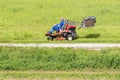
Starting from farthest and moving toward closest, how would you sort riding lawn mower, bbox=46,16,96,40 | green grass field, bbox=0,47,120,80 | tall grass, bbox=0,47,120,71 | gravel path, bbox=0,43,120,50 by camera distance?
riding lawn mower, bbox=46,16,96,40, gravel path, bbox=0,43,120,50, tall grass, bbox=0,47,120,71, green grass field, bbox=0,47,120,80

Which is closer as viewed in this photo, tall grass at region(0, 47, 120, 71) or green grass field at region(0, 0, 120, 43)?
tall grass at region(0, 47, 120, 71)

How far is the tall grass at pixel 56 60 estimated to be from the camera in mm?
18062

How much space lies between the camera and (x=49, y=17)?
32.3 metres

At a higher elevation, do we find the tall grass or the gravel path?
the tall grass

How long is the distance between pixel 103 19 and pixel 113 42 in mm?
8023

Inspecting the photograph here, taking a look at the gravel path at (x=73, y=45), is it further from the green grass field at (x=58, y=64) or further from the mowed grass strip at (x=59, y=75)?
the mowed grass strip at (x=59, y=75)


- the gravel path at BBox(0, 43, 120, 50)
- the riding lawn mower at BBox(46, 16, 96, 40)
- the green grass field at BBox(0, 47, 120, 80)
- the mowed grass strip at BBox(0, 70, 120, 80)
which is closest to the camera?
the mowed grass strip at BBox(0, 70, 120, 80)

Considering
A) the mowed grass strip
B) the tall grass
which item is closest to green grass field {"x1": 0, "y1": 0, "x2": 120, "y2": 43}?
the tall grass

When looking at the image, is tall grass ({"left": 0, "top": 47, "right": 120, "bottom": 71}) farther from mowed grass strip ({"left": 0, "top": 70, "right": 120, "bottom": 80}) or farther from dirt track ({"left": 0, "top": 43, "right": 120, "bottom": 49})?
dirt track ({"left": 0, "top": 43, "right": 120, "bottom": 49})

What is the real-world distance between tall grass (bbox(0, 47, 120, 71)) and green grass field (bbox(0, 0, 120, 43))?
5.37 m

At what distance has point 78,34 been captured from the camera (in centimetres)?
2708

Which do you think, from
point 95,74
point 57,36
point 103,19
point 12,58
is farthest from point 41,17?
point 95,74

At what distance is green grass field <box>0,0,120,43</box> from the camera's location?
26672 millimetres

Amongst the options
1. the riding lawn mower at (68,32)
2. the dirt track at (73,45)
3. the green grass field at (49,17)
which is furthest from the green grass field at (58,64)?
the green grass field at (49,17)
